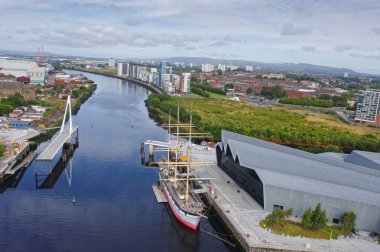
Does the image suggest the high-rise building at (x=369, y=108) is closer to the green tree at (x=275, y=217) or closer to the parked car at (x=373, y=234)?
the parked car at (x=373, y=234)

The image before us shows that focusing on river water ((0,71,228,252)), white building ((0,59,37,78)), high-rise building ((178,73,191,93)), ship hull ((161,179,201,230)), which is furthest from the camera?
white building ((0,59,37,78))

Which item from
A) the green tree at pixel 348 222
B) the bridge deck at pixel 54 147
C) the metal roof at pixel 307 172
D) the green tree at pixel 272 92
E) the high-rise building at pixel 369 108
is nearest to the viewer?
the green tree at pixel 348 222

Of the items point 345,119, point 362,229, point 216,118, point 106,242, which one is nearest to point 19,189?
point 106,242

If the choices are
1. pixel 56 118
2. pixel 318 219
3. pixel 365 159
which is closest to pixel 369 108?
pixel 365 159

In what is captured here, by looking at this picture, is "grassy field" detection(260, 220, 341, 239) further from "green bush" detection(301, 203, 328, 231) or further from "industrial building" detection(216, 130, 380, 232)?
"industrial building" detection(216, 130, 380, 232)

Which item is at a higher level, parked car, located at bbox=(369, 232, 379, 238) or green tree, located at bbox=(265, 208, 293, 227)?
green tree, located at bbox=(265, 208, 293, 227)

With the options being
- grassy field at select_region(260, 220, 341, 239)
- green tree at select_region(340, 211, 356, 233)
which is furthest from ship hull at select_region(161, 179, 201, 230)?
green tree at select_region(340, 211, 356, 233)

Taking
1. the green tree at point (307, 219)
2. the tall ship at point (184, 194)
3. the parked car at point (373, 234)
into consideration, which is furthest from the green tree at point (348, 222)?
the tall ship at point (184, 194)
